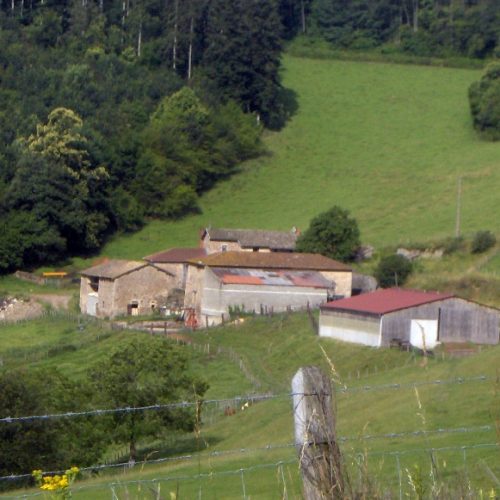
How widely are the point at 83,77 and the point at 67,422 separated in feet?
197

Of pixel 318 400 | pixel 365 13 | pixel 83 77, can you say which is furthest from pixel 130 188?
pixel 318 400

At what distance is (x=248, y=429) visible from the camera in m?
26.6

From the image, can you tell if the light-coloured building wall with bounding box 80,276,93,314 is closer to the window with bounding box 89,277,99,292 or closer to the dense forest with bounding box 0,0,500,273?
the window with bounding box 89,277,99,292

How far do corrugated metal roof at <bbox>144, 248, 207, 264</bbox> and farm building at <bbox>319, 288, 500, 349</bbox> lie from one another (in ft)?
61.4

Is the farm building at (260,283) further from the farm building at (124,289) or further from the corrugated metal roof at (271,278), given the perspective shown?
the farm building at (124,289)

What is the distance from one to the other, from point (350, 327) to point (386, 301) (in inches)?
69.8

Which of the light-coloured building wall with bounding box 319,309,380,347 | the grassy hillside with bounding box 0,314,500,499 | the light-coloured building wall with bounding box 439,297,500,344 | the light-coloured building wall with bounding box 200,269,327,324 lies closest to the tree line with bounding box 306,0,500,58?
the light-coloured building wall with bounding box 200,269,327,324

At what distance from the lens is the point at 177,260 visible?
199 feet

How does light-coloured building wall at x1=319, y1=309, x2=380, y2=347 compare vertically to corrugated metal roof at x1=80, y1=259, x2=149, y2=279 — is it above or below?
above

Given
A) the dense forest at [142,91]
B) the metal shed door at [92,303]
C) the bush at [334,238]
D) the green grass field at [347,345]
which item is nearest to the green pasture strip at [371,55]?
the dense forest at [142,91]

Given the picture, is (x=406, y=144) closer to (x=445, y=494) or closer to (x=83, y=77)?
(x=83, y=77)

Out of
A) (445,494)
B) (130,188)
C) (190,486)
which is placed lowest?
(130,188)

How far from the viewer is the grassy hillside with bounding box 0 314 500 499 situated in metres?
10.8

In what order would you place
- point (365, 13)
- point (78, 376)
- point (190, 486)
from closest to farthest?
Answer: point (190, 486)
point (78, 376)
point (365, 13)
